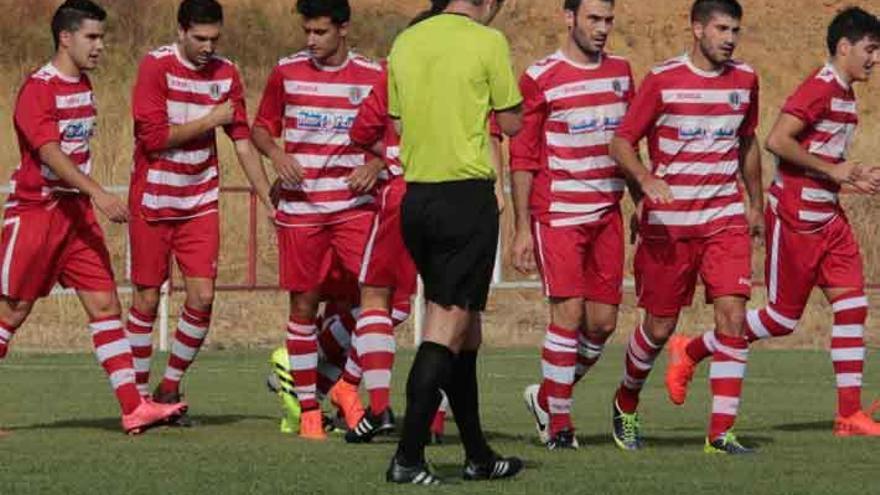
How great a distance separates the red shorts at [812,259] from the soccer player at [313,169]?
243 cm

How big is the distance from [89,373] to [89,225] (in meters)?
7.01

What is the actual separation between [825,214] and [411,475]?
4.47m

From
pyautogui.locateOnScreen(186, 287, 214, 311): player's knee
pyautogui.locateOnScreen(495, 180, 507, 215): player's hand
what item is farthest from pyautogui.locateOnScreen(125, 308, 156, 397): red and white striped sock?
pyautogui.locateOnScreen(495, 180, 507, 215): player's hand

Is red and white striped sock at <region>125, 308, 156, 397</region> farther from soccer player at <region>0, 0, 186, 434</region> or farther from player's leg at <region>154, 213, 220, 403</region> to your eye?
soccer player at <region>0, 0, 186, 434</region>

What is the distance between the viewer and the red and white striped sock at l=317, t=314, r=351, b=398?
15.5 m

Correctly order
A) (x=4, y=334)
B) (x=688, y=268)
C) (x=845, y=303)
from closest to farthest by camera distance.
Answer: (x=688, y=268) → (x=4, y=334) → (x=845, y=303)

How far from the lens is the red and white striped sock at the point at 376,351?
1413cm

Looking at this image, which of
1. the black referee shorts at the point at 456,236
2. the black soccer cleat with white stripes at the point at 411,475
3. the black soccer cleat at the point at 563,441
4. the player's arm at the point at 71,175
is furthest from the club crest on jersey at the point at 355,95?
the black soccer cleat with white stripes at the point at 411,475

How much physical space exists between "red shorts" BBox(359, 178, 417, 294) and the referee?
2238 millimetres

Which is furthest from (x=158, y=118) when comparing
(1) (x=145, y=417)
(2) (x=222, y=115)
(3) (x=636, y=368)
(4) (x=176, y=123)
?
(3) (x=636, y=368)

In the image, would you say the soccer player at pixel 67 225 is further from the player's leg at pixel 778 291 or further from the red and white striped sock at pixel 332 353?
the player's leg at pixel 778 291

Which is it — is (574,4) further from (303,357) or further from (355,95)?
(303,357)

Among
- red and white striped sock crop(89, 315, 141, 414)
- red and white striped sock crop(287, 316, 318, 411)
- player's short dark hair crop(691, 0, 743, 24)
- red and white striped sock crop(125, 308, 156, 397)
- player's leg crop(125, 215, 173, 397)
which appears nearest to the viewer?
player's short dark hair crop(691, 0, 743, 24)

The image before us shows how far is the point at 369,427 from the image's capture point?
14.1 meters
